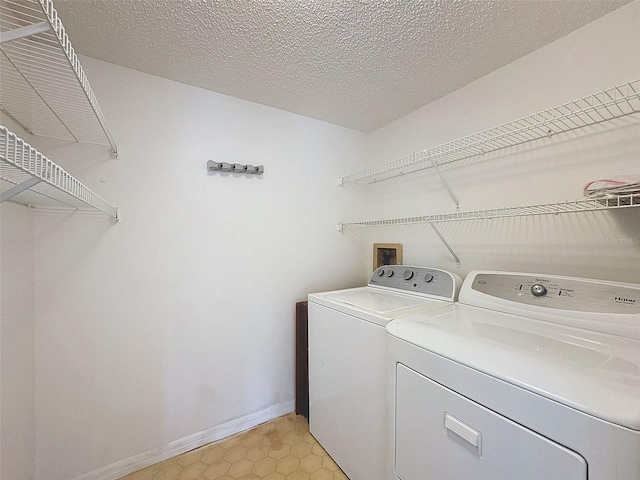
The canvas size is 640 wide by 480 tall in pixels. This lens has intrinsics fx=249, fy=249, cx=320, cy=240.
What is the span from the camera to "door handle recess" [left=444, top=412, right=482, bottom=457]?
2.37ft

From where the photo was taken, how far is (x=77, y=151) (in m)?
1.29

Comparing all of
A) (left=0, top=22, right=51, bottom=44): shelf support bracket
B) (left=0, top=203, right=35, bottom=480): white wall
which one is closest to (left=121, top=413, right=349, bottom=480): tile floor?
(left=0, top=203, right=35, bottom=480): white wall

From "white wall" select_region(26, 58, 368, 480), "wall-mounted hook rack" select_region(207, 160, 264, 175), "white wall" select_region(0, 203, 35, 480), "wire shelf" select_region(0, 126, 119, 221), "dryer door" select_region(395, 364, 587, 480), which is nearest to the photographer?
"wire shelf" select_region(0, 126, 119, 221)

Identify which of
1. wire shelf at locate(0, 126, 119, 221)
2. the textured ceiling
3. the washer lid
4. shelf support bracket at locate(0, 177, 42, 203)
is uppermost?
the textured ceiling

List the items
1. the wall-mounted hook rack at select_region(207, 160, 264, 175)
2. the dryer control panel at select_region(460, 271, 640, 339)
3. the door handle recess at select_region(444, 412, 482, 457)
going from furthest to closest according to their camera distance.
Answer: the wall-mounted hook rack at select_region(207, 160, 264, 175), the dryer control panel at select_region(460, 271, 640, 339), the door handle recess at select_region(444, 412, 482, 457)

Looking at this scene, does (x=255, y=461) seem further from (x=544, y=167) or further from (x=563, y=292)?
(x=544, y=167)

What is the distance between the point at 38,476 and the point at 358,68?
2.66 metres

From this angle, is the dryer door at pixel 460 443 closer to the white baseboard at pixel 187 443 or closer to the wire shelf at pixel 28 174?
the white baseboard at pixel 187 443

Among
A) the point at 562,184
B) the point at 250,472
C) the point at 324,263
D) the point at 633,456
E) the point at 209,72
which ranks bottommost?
the point at 250,472

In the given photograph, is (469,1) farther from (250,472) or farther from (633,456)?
(250,472)

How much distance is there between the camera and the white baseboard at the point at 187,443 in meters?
1.34

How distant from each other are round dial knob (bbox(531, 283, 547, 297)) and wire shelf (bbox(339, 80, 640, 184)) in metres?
0.67

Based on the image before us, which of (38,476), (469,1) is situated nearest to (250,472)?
(38,476)

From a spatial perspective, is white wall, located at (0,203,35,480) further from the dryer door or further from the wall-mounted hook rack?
the dryer door
